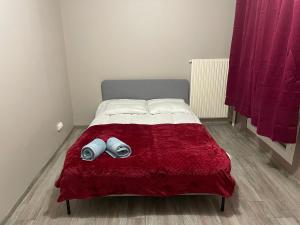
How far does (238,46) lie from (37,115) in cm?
255

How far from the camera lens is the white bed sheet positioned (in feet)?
9.45

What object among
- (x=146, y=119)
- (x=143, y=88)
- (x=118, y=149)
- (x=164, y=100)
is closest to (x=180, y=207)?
(x=118, y=149)

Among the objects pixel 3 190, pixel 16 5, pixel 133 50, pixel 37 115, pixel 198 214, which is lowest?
pixel 198 214

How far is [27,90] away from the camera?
7.97 ft

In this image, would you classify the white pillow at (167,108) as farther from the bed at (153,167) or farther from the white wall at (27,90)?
the white wall at (27,90)

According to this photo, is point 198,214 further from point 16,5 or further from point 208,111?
point 16,5

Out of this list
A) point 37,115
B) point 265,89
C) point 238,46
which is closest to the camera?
point 265,89

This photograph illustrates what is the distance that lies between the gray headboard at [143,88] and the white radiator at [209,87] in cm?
18

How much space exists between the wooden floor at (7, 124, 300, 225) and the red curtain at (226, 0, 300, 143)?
517 millimetres

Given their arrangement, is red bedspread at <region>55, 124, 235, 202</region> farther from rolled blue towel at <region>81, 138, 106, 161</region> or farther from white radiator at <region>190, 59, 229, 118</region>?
white radiator at <region>190, 59, 229, 118</region>

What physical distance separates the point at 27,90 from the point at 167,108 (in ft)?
5.28

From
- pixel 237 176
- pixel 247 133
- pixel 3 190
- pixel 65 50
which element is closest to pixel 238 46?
pixel 247 133

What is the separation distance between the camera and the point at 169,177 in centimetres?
198

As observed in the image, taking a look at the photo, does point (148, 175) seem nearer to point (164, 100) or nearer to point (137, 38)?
point (164, 100)
